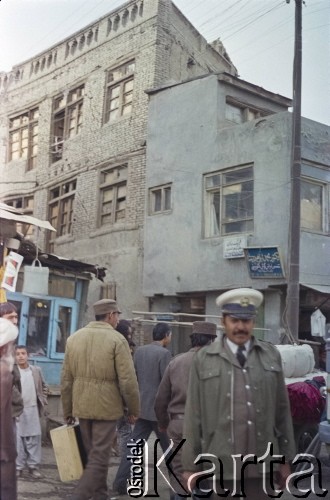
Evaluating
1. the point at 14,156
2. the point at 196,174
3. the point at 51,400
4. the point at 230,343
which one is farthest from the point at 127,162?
the point at 230,343

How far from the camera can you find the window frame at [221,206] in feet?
48.5

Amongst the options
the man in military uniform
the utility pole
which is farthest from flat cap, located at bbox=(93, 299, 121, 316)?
the utility pole

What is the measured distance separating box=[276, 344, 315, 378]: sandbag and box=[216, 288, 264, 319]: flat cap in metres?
4.33

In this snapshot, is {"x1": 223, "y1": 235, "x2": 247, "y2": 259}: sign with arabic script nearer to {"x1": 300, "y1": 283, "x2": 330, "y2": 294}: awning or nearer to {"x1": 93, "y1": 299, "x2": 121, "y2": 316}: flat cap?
{"x1": 300, "y1": 283, "x2": 330, "y2": 294}: awning

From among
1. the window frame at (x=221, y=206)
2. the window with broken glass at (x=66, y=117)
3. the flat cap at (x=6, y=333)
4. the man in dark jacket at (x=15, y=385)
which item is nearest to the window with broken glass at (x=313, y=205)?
the window frame at (x=221, y=206)

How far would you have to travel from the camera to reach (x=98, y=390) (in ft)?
16.9

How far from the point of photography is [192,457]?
12.1 feet

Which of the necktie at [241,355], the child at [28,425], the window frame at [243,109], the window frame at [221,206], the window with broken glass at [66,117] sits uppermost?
the window with broken glass at [66,117]

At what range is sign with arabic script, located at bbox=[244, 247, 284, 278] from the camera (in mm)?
13688

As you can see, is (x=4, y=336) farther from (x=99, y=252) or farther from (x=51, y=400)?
(x=99, y=252)

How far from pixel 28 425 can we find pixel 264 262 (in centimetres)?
821

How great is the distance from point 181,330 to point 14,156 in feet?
36.5

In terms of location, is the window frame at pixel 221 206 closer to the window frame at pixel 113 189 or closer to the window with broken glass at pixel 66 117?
the window frame at pixel 113 189

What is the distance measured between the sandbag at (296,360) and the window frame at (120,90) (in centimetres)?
1173
